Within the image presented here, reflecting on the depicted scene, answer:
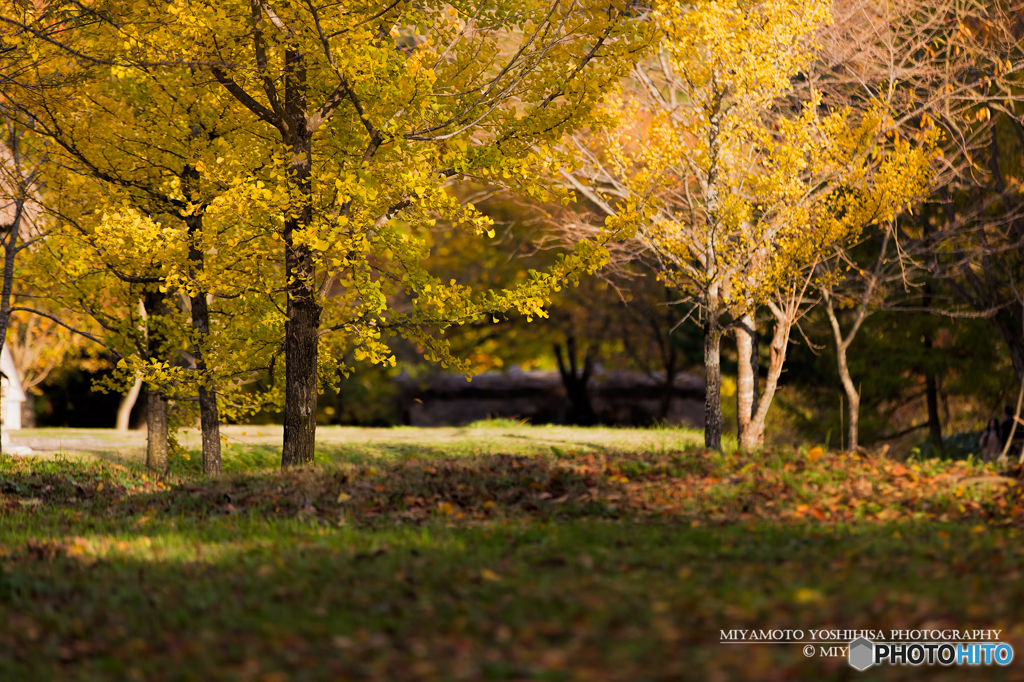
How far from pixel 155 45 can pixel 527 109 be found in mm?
3700

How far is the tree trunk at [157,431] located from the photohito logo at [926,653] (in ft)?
32.6

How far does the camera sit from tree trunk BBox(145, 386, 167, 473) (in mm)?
11703

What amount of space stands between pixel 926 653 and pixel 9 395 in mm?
18133

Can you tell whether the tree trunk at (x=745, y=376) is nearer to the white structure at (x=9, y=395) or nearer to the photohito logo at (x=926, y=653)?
the photohito logo at (x=926, y=653)

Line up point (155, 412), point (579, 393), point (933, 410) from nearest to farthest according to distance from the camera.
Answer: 1. point (155, 412)
2. point (933, 410)
3. point (579, 393)

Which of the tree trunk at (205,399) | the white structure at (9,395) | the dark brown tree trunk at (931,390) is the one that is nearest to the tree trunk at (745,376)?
the tree trunk at (205,399)

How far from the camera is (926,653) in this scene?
151 inches

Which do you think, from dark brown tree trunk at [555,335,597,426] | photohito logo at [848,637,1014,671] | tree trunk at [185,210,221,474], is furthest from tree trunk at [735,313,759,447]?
dark brown tree trunk at [555,335,597,426]

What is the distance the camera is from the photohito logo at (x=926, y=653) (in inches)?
144

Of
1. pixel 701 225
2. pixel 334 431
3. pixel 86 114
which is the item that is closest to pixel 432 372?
pixel 334 431

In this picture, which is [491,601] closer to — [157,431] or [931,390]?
[157,431]

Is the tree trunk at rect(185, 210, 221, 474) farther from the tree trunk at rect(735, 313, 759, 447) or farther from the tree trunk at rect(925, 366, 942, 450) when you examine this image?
the tree trunk at rect(925, 366, 942, 450)

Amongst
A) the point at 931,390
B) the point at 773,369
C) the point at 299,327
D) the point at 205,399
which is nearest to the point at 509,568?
the point at 299,327

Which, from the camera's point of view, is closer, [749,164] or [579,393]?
[749,164]
